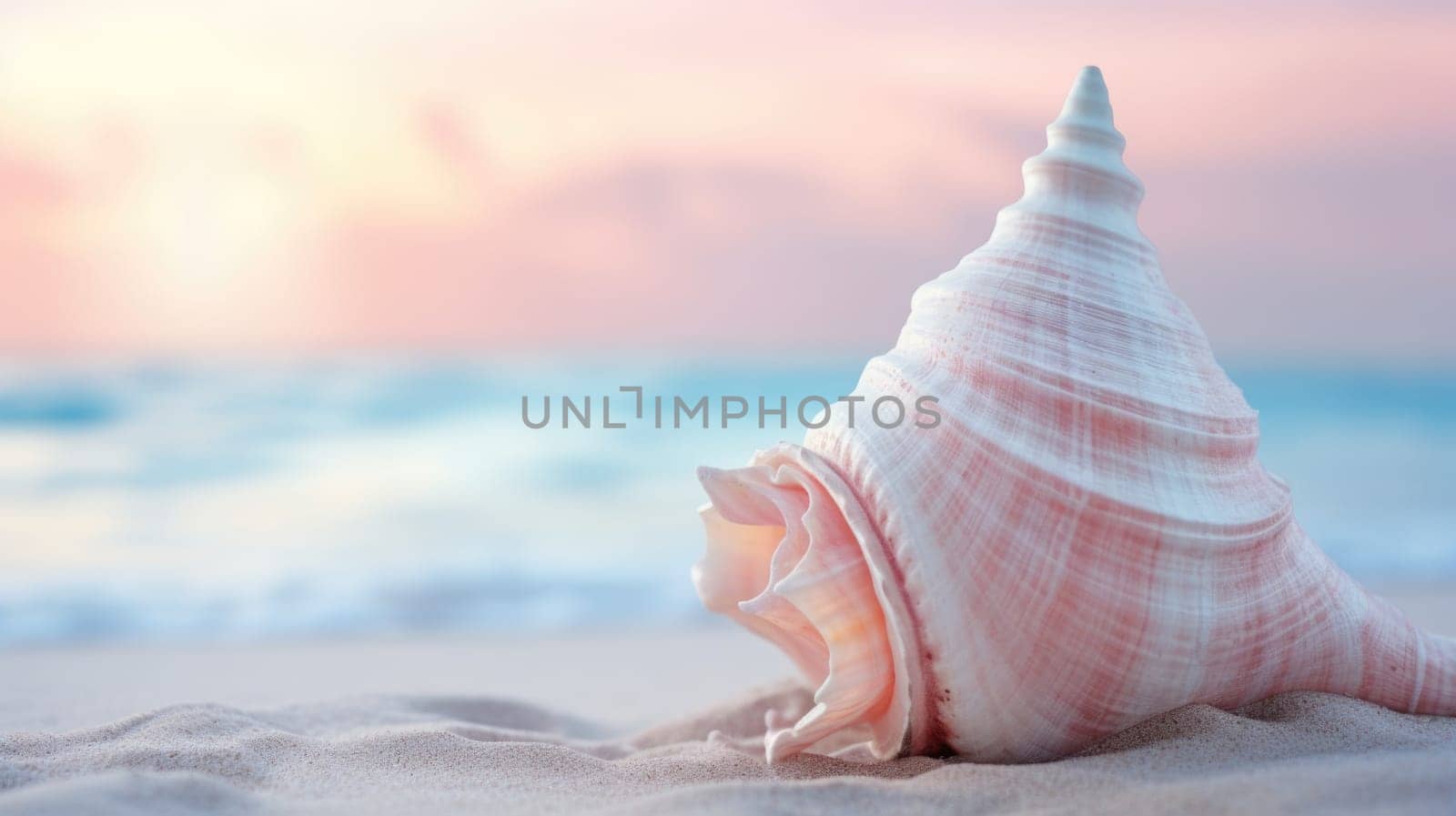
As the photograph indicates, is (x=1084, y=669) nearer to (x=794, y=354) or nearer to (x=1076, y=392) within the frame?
(x=1076, y=392)

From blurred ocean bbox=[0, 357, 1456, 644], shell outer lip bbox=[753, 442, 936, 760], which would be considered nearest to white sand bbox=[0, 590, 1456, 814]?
shell outer lip bbox=[753, 442, 936, 760]

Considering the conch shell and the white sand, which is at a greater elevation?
the conch shell

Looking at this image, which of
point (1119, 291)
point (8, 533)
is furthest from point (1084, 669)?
point (8, 533)

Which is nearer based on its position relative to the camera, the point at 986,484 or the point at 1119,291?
the point at 986,484

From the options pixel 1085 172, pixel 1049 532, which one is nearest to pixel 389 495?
pixel 1085 172

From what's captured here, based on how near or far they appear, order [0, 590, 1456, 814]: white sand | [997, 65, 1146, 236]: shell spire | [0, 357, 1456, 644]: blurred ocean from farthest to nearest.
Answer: [0, 357, 1456, 644]: blurred ocean, [997, 65, 1146, 236]: shell spire, [0, 590, 1456, 814]: white sand

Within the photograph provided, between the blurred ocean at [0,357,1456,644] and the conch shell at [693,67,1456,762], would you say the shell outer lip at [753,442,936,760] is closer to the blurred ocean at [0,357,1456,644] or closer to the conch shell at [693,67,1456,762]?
the conch shell at [693,67,1456,762]

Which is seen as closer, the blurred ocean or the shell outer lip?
the shell outer lip
